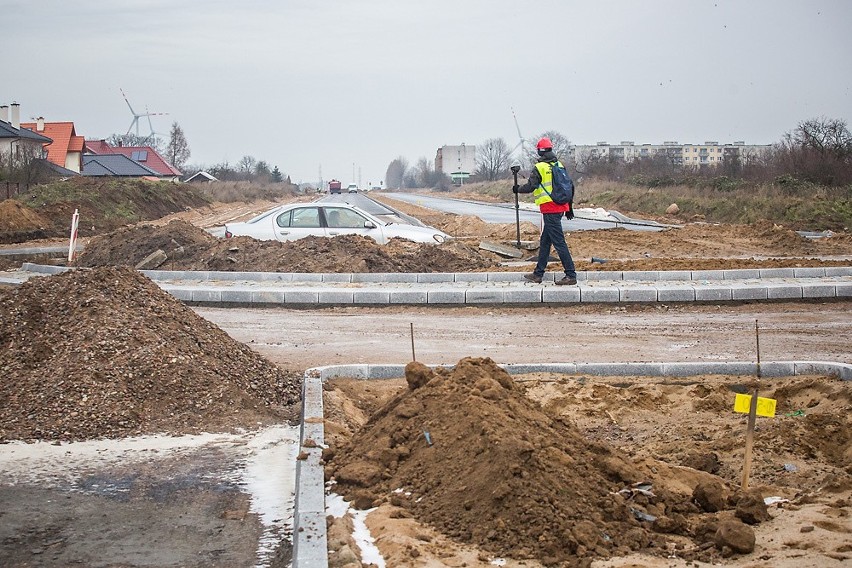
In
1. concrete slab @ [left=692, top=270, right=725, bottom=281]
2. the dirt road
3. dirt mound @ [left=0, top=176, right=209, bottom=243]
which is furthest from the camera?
dirt mound @ [left=0, top=176, right=209, bottom=243]

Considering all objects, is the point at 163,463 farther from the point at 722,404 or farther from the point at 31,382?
the point at 722,404

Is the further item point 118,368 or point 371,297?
point 371,297

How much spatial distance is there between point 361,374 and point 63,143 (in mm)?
77635

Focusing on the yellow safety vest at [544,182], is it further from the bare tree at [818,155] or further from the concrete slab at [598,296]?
the bare tree at [818,155]

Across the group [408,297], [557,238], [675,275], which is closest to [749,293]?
[675,275]

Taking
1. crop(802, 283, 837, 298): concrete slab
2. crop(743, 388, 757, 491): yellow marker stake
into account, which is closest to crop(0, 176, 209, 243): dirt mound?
crop(802, 283, 837, 298): concrete slab

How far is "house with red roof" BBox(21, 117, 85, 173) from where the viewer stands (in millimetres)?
80250

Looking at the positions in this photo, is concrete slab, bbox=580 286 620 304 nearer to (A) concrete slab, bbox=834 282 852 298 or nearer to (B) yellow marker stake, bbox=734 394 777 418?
(A) concrete slab, bbox=834 282 852 298

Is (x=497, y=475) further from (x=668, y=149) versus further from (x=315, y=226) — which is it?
(x=668, y=149)

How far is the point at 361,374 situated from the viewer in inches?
376

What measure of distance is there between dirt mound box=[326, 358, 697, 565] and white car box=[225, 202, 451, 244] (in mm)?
14451

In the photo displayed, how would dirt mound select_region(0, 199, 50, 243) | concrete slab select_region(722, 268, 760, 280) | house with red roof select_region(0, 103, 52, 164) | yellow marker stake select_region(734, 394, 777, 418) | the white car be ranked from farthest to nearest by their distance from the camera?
house with red roof select_region(0, 103, 52, 164) < dirt mound select_region(0, 199, 50, 243) < the white car < concrete slab select_region(722, 268, 760, 280) < yellow marker stake select_region(734, 394, 777, 418)

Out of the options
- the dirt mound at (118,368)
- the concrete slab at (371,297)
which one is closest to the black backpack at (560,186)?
the concrete slab at (371,297)

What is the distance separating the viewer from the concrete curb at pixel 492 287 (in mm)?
14680
